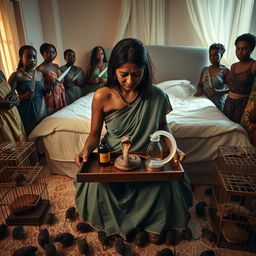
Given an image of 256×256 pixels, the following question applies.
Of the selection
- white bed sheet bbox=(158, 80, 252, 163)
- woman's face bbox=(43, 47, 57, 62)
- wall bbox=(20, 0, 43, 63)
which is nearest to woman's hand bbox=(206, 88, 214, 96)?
white bed sheet bbox=(158, 80, 252, 163)

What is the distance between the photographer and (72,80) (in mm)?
2930

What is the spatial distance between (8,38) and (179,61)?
2274mm

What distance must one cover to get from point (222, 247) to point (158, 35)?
9.82 feet

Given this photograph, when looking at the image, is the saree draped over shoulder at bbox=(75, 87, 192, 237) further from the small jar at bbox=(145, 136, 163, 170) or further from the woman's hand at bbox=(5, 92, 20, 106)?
the woman's hand at bbox=(5, 92, 20, 106)

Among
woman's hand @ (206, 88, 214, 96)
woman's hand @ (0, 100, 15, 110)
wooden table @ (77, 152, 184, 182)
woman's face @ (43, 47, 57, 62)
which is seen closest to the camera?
wooden table @ (77, 152, 184, 182)

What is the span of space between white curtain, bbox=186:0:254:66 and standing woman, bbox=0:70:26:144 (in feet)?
8.87

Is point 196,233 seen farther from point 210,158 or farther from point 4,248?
point 4,248

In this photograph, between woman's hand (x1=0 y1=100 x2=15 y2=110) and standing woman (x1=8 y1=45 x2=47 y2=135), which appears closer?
woman's hand (x1=0 y1=100 x2=15 y2=110)

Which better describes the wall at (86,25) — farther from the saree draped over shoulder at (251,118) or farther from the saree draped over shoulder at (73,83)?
the saree draped over shoulder at (251,118)

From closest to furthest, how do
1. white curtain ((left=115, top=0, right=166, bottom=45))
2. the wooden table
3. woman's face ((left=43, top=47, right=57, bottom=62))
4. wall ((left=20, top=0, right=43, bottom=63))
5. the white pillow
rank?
the wooden table < woman's face ((left=43, top=47, right=57, bottom=62)) < wall ((left=20, top=0, right=43, bottom=63)) < the white pillow < white curtain ((left=115, top=0, right=166, bottom=45))

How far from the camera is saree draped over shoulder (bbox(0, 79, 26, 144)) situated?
1.76 meters

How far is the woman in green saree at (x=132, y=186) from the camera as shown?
134 centimetres

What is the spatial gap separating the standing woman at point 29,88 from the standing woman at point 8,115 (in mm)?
92

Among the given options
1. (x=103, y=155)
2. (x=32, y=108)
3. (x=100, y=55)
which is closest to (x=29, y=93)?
(x=32, y=108)
